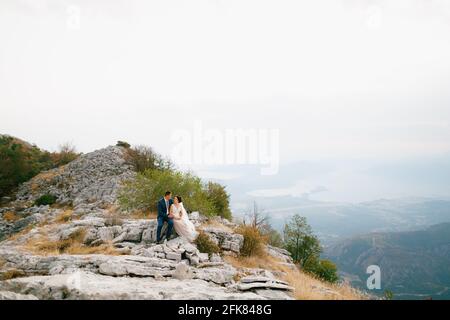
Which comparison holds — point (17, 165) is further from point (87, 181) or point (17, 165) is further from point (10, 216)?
point (10, 216)

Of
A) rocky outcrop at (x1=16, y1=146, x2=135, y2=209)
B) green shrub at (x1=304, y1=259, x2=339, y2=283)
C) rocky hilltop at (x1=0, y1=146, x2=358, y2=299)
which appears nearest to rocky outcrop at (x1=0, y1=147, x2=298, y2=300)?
rocky hilltop at (x1=0, y1=146, x2=358, y2=299)

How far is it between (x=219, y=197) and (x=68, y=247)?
52.9 feet

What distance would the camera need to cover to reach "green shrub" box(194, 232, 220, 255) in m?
17.5

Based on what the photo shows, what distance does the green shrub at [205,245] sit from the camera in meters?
17.5

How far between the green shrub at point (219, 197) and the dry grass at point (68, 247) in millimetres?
13970

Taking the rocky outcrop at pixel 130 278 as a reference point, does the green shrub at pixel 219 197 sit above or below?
above

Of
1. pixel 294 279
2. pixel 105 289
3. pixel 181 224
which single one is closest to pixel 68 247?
pixel 181 224

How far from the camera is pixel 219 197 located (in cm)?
3183

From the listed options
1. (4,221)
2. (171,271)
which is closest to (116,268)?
(171,271)

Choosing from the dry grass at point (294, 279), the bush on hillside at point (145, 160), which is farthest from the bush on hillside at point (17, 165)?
the dry grass at point (294, 279)

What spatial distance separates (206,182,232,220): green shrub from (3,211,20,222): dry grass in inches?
780

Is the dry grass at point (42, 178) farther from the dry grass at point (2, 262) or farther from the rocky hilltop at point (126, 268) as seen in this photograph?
the dry grass at point (2, 262)
